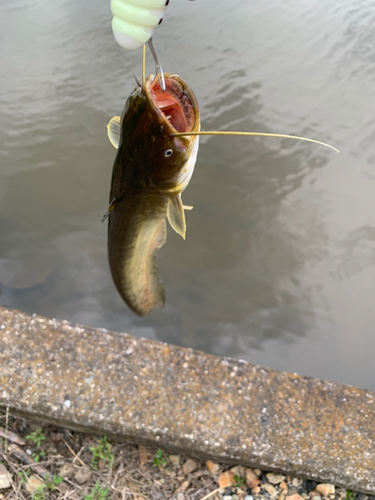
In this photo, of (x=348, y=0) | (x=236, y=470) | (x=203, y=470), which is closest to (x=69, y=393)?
(x=203, y=470)

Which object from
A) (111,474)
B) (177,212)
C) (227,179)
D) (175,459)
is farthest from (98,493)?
(227,179)

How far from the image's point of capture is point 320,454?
5.23ft

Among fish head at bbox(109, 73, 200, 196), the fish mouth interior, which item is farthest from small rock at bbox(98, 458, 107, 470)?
the fish mouth interior

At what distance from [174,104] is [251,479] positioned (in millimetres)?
1616

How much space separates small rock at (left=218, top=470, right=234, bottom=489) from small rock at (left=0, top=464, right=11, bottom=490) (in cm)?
94

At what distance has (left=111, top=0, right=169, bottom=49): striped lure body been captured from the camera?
766 millimetres

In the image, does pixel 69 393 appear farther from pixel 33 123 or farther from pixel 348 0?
pixel 348 0

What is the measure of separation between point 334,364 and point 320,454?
75cm

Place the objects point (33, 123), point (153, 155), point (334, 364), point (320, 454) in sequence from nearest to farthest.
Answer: point (153, 155), point (320, 454), point (334, 364), point (33, 123)

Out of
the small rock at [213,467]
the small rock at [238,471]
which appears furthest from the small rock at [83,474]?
the small rock at [238,471]

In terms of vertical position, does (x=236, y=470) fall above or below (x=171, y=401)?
below

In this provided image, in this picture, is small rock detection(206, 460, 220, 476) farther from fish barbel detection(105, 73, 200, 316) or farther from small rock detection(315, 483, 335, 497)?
fish barbel detection(105, 73, 200, 316)

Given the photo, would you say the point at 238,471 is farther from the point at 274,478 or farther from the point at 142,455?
the point at 142,455

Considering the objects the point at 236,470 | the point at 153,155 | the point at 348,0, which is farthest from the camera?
the point at 348,0
